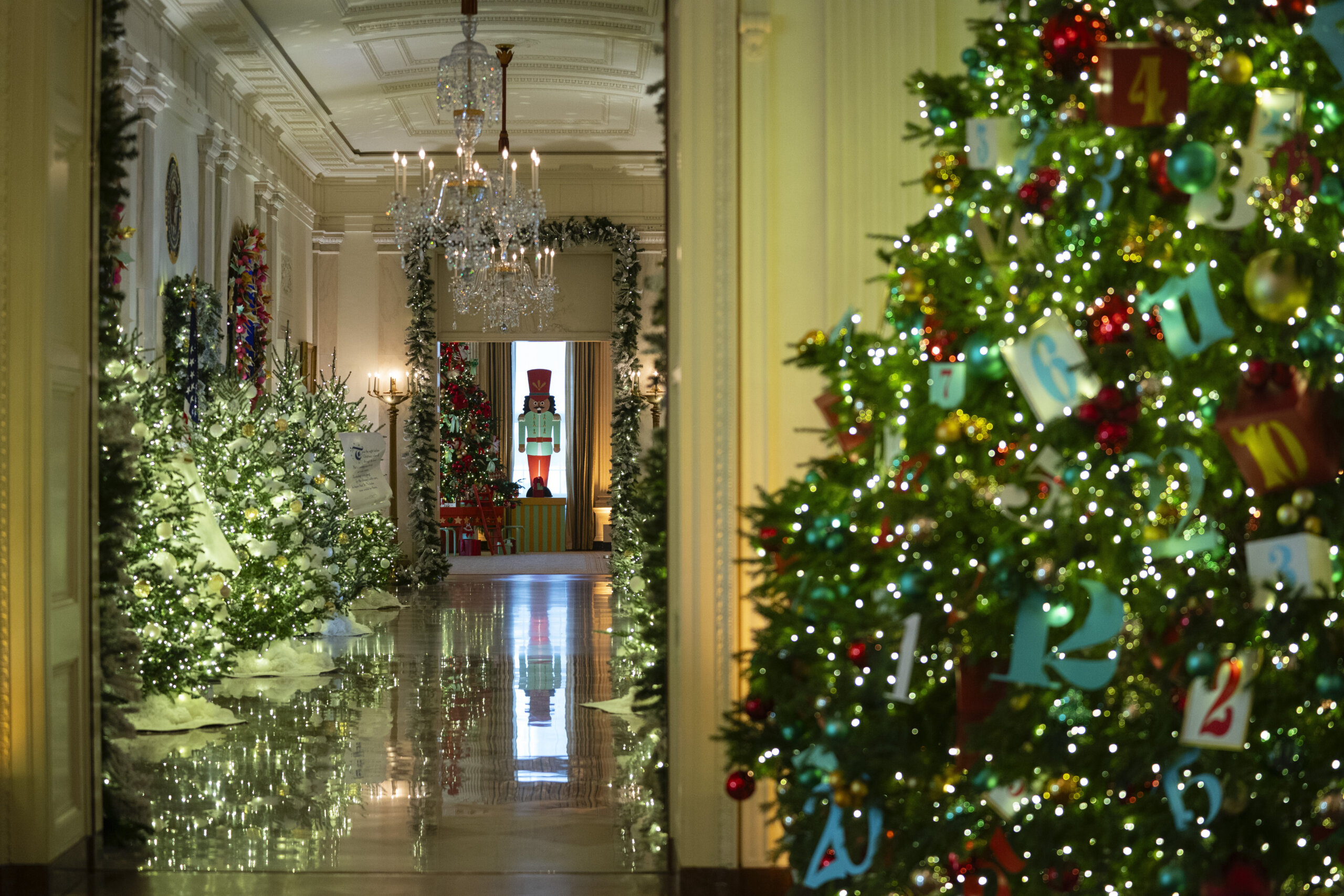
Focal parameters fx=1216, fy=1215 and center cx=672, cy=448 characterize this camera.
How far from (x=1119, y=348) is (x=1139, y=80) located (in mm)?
466

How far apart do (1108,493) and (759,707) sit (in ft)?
3.10

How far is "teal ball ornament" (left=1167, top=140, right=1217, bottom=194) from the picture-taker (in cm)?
200

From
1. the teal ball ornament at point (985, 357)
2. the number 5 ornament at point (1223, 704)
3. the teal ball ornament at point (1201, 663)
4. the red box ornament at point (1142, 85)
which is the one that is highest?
the red box ornament at point (1142, 85)

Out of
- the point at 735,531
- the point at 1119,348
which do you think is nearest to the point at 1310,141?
the point at 1119,348

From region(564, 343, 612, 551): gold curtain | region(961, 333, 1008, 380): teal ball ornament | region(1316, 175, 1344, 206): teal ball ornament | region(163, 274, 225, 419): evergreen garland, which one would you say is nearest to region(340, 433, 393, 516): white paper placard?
region(163, 274, 225, 419): evergreen garland

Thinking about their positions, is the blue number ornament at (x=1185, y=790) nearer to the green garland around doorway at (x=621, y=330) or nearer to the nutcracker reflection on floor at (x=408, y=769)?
the nutcracker reflection on floor at (x=408, y=769)

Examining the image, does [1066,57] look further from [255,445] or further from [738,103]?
[255,445]

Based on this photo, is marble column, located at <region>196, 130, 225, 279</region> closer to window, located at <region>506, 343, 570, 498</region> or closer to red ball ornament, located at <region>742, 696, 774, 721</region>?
red ball ornament, located at <region>742, 696, 774, 721</region>

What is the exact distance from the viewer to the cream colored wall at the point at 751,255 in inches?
157

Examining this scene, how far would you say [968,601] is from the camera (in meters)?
2.29

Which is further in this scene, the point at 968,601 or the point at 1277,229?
the point at 968,601

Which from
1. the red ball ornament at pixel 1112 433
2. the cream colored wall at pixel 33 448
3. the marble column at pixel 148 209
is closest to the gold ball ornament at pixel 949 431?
the red ball ornament at pixel 1112 433

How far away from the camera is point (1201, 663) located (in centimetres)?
198

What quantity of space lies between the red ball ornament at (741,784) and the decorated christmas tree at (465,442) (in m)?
14.9
